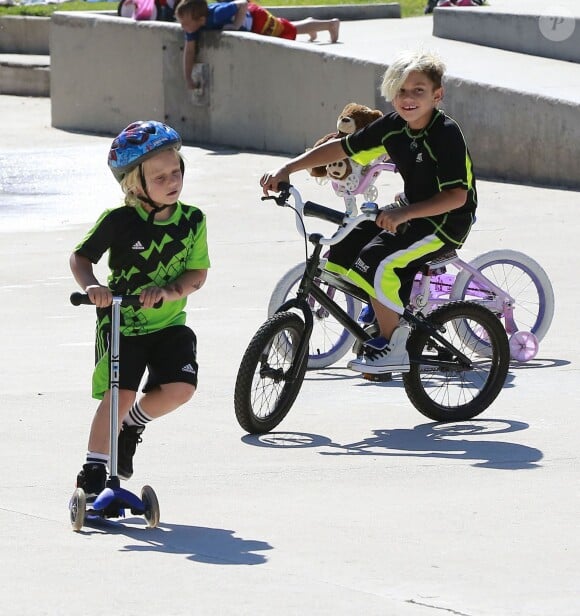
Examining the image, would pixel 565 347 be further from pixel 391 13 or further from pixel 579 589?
pixel 391 13

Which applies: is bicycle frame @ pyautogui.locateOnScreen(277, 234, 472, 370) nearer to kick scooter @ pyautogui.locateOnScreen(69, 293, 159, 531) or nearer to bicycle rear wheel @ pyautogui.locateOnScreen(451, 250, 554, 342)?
bicycle rear wheel @ pyautogui.locateOnScreen(451, 250, 554, 342)

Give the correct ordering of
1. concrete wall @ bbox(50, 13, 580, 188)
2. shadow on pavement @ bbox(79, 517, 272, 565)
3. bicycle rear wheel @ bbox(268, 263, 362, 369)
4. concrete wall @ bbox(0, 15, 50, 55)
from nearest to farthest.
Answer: shadow on pavement @ bbox(79, 517, 272, 565), bicycle rear wheel @ bbox(268, 263, 362, 369), concrete wall @ bbox(50, 13, 580, 188), concrete wall @ bbox(0, 15, 50, 55)

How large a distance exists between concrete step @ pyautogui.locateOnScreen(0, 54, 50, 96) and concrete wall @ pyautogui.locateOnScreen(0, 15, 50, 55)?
172 cm

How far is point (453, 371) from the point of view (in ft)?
23.8

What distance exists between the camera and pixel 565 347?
873cm

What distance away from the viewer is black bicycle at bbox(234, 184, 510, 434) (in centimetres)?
691

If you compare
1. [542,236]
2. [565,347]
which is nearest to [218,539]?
[565,347]

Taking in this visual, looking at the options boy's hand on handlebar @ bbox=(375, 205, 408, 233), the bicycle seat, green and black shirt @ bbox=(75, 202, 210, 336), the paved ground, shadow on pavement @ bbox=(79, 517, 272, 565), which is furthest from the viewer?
the bicycle seat

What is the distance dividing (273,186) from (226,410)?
3.48 ft

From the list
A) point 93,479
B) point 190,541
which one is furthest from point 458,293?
point 190,541

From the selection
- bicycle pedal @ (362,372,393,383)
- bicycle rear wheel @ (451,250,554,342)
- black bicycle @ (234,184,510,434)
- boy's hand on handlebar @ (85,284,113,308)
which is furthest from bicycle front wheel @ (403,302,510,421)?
boy's hand on handlebar @ (85,284,113,308)

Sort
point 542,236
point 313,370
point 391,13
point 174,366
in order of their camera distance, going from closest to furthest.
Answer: point 174,366 < point 313,370 < point 542,236 < point 391,13

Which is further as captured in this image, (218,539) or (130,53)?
(130,53)

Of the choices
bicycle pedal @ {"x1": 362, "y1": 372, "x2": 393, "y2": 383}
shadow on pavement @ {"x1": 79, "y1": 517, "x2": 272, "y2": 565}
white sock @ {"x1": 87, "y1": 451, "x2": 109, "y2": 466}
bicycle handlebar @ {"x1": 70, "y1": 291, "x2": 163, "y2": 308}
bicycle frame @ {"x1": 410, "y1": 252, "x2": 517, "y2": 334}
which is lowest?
shadow on pavement @ {"x1": 79, "y1": 517, "x2": 272, "y2": 565}
